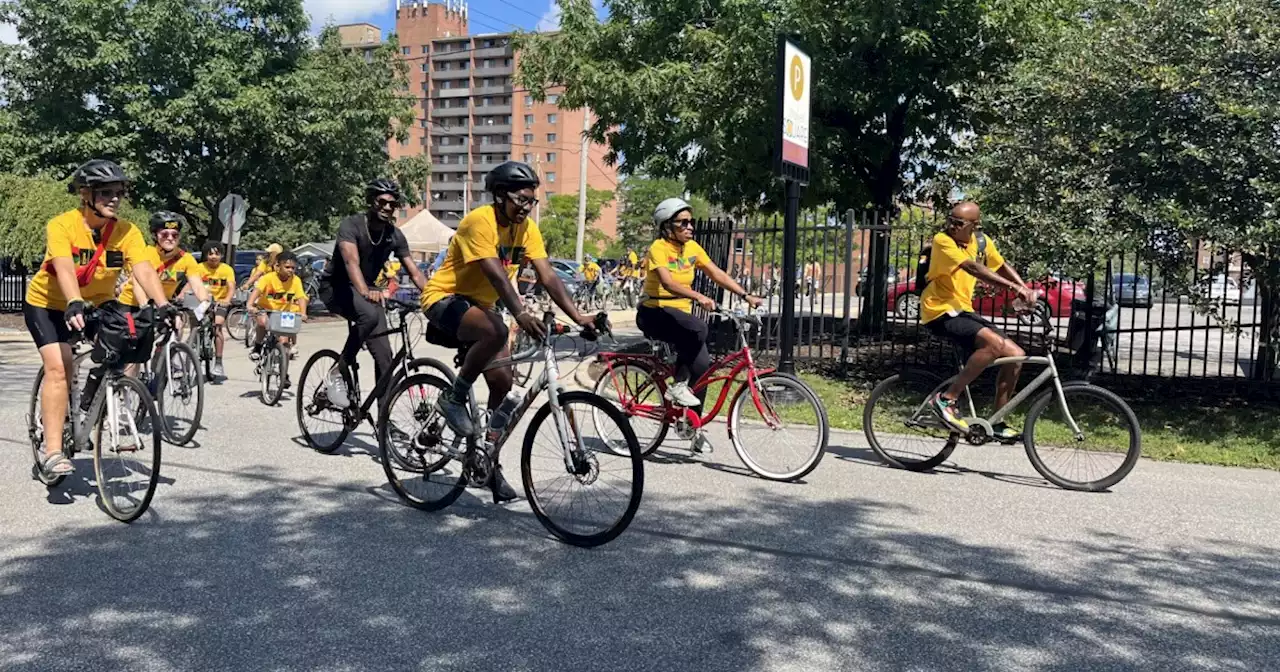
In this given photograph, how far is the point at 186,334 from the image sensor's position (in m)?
9.46

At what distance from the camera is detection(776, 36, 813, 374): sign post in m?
9.32

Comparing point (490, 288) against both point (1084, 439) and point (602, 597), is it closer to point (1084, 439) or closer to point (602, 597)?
point (602, 597)

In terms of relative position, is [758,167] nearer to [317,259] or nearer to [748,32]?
[748,32]

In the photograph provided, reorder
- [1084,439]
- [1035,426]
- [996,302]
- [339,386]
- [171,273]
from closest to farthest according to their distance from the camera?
[1084,439] < [1035,426] < [339,386] < [171,273] < [996,302]

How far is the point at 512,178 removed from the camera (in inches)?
187

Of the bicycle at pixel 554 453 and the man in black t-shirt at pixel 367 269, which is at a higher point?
the man in black t-shirt at pixel 367 269

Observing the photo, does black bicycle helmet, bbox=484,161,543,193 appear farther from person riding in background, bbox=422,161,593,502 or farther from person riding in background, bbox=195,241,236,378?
person riding in background, bbox=195,241,236,378

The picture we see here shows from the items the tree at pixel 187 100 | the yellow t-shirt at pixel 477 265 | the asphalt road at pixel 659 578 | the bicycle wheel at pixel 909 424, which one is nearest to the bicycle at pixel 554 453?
the asphalt road at pixel 659 578

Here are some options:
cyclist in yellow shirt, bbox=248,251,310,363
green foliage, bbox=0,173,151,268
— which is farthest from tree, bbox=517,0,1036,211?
green foliage, bbox=0,173,151,268

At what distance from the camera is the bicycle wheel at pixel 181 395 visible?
7004 millimetres

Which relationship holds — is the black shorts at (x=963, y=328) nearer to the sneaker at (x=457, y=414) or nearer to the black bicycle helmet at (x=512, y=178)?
the black bicycle helmet at (x=512, y=178)

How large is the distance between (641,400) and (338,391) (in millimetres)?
2036

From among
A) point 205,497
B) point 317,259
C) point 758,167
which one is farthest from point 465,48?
point 205,497

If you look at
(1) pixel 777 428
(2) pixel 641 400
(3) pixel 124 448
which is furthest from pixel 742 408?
(3) pixel 124 448
